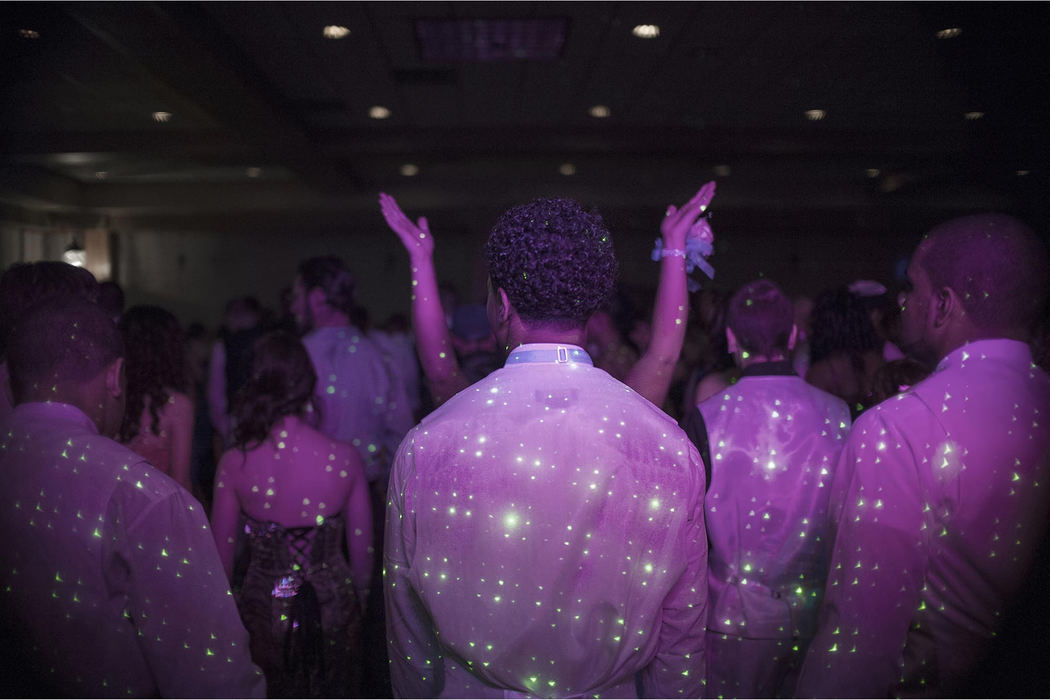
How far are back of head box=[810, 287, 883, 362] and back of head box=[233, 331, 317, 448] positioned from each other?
6.56ft

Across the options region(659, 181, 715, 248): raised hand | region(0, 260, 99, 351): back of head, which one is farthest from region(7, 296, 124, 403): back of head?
region(659, 181, 715, 248): raised hand

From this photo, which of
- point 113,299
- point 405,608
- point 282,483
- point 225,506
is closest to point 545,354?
point 405,608

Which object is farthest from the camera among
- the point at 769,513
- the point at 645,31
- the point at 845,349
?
the point at 645,31

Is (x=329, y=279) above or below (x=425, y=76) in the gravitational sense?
below

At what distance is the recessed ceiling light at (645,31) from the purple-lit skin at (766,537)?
2.78m

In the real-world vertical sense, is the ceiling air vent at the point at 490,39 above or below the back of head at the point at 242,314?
above

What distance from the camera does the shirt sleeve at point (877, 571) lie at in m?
1.21

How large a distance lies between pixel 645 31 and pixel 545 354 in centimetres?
351

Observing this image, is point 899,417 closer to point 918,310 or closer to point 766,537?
point 918,310

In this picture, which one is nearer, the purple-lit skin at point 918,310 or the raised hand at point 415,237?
the purple-lit skin at point 918,310

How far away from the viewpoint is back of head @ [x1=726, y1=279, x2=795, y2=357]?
2.07 m

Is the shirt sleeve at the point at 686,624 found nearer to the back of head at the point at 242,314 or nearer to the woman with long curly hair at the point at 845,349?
the woman with long curly hair at the point at 845,349

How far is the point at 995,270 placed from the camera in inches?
48.8

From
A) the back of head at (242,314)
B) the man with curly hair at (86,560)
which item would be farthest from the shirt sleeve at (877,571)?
the back of head at (242,314)
